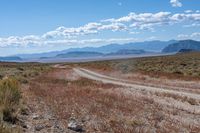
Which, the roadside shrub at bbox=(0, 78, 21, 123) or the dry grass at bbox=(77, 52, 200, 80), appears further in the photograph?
the dry grass at bbox=(77, 52, 200, 80)

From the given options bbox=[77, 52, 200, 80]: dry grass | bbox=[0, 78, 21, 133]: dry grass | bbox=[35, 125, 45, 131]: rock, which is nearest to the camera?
bbox=[35, 125, 45, 131]: rock

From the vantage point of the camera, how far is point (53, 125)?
481 inches

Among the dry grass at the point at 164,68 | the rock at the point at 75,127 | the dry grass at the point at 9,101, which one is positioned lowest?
the dry grass at the point at 164,68

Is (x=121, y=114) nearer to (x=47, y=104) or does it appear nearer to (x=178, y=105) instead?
(x=47, y=104)

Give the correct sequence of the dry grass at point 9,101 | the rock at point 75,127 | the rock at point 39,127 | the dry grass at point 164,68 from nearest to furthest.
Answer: the rock at point 39,127 < the rock at point 75,127 < the dry grass at point 9,101 < the dry grass at point 164,68

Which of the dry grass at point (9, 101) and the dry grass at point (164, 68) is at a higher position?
the dry grass at point (9, 101)

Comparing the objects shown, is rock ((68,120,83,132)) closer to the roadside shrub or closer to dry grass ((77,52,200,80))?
the roadside shrub

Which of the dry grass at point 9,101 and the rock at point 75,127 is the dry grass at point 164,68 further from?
the rock at point 75,127

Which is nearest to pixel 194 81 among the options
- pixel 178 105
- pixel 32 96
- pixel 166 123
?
pixel 178 105

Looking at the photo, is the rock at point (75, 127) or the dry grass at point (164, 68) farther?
the dry grass at point (164, 68)

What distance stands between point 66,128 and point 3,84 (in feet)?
16.1

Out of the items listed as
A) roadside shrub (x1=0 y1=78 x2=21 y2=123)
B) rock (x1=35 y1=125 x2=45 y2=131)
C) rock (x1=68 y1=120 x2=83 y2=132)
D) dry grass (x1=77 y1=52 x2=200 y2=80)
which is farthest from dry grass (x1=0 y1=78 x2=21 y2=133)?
dry grass (x1=77 y1=52 x2=200 y2=80)

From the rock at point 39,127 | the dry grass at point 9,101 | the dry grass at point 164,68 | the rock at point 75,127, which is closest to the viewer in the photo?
the rock at point 39,127

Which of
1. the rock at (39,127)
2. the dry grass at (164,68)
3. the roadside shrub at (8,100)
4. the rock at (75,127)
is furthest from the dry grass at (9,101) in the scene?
the dry grass at (164,68)
